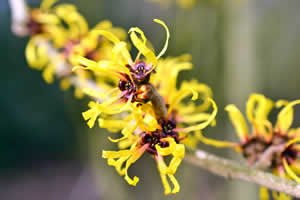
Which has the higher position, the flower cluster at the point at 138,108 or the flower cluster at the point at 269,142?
the flower cluster at the point at 138,108

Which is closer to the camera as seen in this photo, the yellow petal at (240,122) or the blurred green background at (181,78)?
the yellow petal at (240,122)

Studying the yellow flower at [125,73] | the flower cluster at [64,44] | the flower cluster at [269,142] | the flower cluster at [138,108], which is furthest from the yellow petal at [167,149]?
the flower cluster at [64,44]

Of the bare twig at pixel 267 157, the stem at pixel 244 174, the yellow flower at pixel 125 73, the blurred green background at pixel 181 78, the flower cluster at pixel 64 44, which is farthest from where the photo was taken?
the blurred green background at pixel 181 78

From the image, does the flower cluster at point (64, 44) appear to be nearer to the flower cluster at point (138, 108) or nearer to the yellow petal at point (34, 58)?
the yellow petal at point (34, 58)

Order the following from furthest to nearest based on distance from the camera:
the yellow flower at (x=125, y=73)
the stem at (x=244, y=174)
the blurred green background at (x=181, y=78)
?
the blurred green background at (x=181, y=78), the stem at (x=244, y=174), the yellow flower at (x=125, y=73)

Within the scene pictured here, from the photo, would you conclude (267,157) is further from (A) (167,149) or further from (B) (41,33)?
(B) (41,33)

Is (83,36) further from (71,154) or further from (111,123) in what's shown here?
(71,154)
